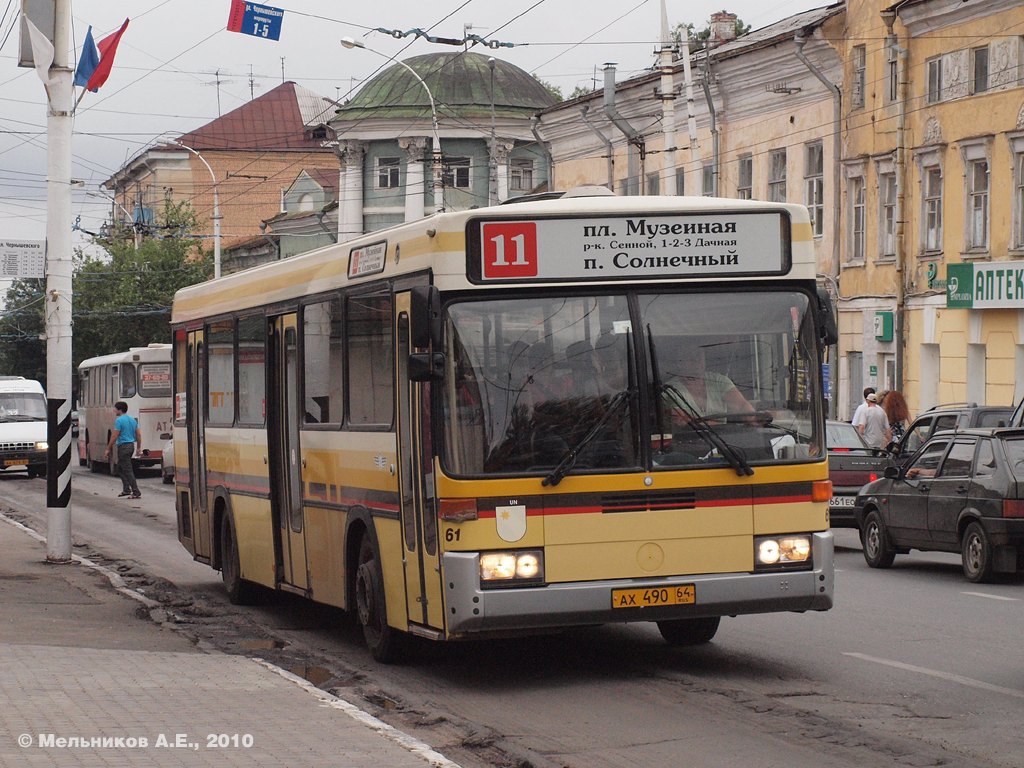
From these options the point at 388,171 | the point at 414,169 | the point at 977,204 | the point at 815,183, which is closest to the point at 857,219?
the point at 815,183

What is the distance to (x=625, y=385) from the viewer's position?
10.1 metres

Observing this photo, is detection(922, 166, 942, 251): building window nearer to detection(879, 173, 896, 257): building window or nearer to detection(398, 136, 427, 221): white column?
detection(879, 173, 896, 257): building window

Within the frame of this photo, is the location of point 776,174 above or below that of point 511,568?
above

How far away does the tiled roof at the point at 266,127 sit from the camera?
100 meters

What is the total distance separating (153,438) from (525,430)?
36.6m

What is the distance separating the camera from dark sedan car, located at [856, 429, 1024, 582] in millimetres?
16594

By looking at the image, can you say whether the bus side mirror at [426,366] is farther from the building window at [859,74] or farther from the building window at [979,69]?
the building window at [859,74]

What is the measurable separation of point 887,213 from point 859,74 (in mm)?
3048

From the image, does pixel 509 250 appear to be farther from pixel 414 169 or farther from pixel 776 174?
pixel 414 169

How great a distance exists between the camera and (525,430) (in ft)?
32.7

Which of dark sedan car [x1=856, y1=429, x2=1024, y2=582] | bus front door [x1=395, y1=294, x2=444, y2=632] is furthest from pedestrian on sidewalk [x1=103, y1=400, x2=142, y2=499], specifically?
bus front door [x1=395, y1=294, x2=444, y2=632]

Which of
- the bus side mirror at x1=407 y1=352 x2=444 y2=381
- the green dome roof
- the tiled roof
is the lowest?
the bus side mirror at x1=407 y1=352 x2=444 y2=381

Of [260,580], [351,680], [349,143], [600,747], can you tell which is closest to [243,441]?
[260,580]

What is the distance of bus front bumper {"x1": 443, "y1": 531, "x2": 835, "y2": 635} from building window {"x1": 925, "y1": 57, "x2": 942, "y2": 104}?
90.1 feet
